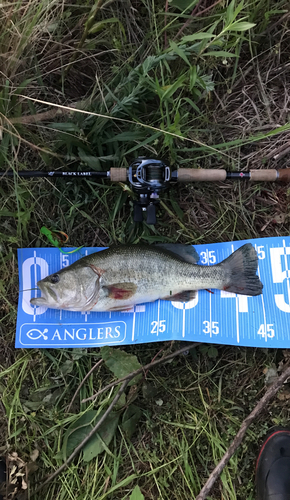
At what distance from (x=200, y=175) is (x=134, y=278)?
1019mm

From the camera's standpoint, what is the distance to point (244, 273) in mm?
2715

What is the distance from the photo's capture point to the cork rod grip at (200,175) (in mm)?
2654

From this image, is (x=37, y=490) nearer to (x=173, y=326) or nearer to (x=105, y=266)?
(x=173, y=326)

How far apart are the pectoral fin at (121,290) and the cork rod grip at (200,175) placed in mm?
976

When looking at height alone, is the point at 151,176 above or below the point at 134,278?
above

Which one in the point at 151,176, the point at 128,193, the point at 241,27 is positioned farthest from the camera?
the point at 128,193

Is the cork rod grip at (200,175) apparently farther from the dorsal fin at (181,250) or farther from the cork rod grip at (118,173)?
the dorsal fin at (181,250)

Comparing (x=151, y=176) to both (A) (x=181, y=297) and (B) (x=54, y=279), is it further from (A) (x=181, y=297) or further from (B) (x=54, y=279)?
(B) (x=54, y=279)

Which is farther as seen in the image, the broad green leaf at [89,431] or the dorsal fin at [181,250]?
the dorsal fin at [181,250]

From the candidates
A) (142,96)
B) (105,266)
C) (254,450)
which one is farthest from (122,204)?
(254,450)

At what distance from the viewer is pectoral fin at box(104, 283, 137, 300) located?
2688 millimetres

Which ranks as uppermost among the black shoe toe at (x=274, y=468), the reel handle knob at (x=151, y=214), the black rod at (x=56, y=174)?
the black rod at (x=56, y=174)

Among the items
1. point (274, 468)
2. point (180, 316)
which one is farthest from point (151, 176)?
point (274, 468)

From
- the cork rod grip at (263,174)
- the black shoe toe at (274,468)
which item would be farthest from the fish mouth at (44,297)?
the black shoe toe at (274,468)
